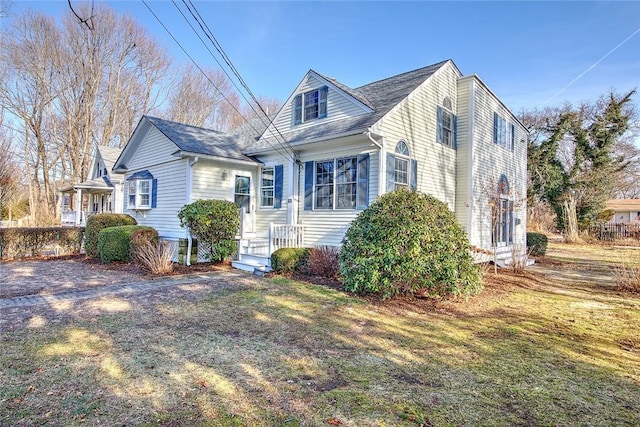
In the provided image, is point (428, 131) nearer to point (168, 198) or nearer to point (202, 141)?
point (202, 141)

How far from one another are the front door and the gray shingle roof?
2.60ft

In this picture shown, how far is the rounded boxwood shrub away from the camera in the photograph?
20.6ft

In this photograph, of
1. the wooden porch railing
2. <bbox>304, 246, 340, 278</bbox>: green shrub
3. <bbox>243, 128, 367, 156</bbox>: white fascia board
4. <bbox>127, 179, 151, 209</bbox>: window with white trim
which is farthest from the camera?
<bbox>127, 179, 151, 209</bbox>: window with white trim

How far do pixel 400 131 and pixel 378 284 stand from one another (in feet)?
16.6

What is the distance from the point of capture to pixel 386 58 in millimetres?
15234

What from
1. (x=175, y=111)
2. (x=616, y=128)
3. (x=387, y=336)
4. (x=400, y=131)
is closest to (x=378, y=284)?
(x=387, y=336)

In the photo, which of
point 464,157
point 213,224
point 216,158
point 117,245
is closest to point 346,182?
point 213,224

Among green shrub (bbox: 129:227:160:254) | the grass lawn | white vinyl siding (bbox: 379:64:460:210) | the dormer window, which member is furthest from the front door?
the grass lawn

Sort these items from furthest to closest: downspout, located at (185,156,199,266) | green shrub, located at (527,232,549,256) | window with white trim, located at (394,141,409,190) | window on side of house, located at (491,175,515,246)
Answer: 1. green shrub, located at (527,232,549,256)
2. window on side of house, located at (491,175,515,246)
3. downspout, located at (185,156,199,266)
4. window with white trim, located at (394,141,409,190)

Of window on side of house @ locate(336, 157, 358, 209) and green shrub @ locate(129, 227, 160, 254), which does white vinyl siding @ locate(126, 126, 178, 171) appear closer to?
green shrub @ locate(129, 227, 160, 254)

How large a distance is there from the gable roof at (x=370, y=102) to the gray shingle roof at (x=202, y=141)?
26.2 inches

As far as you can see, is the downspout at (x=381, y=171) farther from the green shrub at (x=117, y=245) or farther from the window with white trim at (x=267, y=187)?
the green shrub at (x=117, y=245)

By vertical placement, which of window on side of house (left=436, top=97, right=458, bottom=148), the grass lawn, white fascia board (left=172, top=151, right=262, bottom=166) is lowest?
the grass lawn

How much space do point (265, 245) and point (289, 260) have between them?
2169 mm
